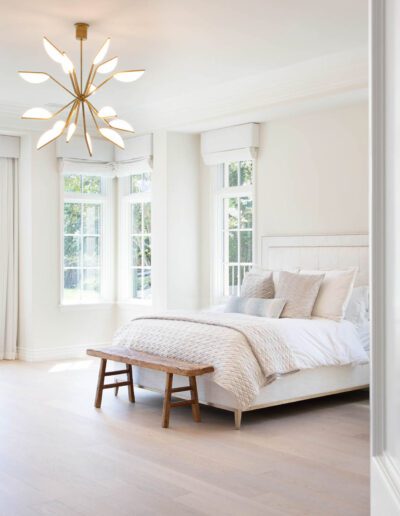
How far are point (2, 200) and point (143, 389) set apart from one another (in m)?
2.96

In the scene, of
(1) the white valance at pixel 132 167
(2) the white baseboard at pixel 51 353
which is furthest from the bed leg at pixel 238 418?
(1) the white valance at pixel 132 167

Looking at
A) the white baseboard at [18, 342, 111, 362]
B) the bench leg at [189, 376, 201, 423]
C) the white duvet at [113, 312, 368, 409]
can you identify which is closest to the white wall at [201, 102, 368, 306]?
the white duvet at [113, 312, 368, 409]

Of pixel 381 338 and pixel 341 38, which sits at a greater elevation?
pixel 341 38

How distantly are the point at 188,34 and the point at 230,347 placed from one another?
2.27 meters

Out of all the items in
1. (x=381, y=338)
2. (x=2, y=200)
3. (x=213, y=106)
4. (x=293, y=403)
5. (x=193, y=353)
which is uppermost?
(x=213, y=106)

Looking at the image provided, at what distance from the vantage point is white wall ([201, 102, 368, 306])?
19.7ft

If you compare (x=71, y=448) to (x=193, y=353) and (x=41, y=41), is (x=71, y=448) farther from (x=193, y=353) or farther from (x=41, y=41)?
(x=41, y=41)

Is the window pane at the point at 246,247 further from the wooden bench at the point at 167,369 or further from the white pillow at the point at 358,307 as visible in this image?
the wooden bench at the point at 167,369

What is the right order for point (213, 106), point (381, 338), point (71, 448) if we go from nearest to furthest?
1. point (381, 338)
2. point (71, 448)
3. point (213, 106)

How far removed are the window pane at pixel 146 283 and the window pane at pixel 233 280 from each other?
103cm

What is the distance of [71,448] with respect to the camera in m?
4.02

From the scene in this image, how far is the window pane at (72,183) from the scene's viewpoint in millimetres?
7773

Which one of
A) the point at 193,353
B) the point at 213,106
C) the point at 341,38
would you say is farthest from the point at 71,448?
the point at 213,106

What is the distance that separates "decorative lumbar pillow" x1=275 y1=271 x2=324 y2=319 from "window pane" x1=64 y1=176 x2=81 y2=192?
127 inches
